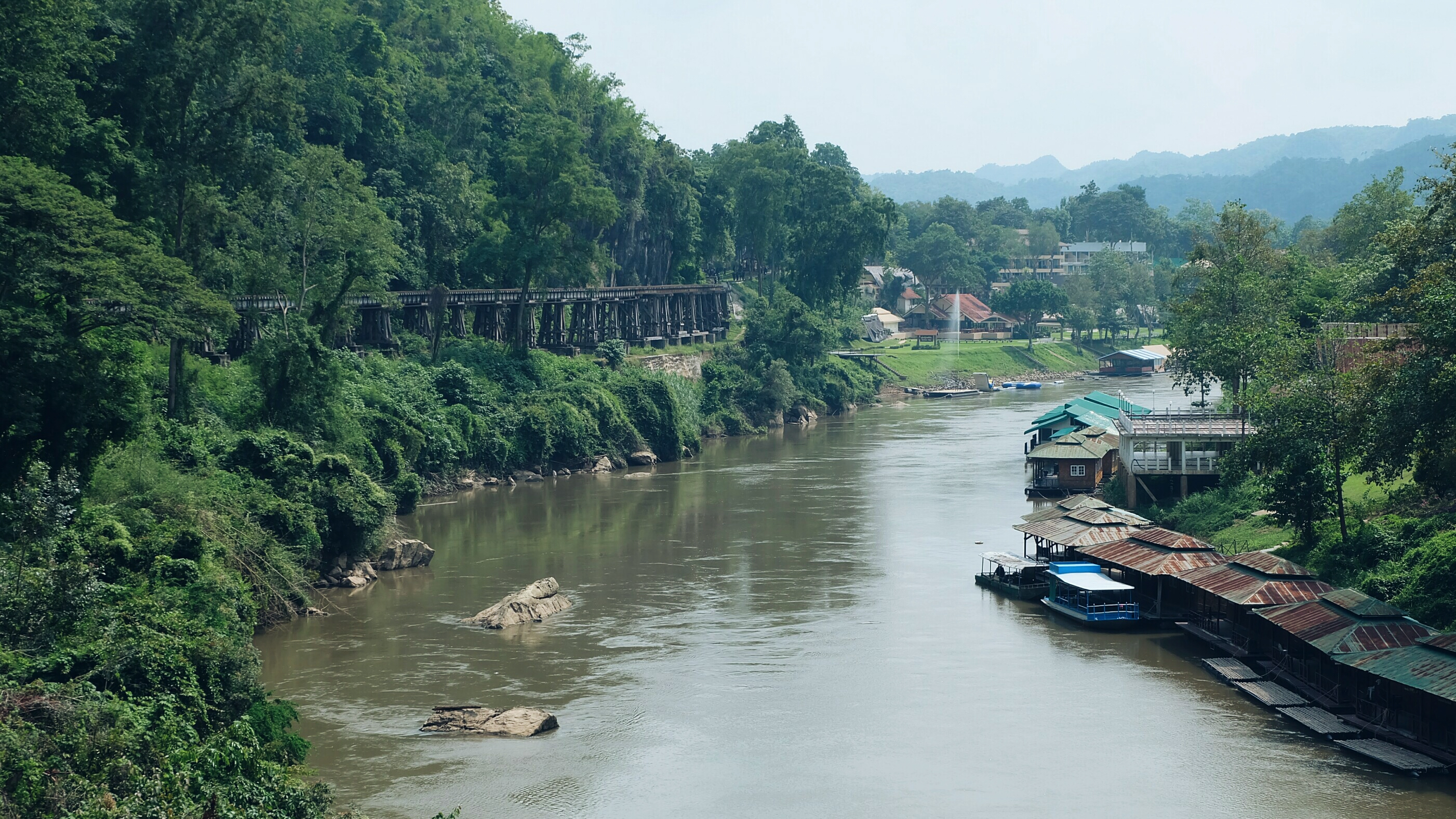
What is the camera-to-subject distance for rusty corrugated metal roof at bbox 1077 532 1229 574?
36625 millimetres

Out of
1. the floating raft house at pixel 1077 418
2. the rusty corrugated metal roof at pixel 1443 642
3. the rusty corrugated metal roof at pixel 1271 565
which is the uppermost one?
the floating raft house at pixel 1077 418

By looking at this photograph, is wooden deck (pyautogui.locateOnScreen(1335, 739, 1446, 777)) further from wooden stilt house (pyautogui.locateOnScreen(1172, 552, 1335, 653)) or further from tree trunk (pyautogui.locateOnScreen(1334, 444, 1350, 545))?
tree trunk (pyautogui.locateOnScreen(1334, 444, 1350, 545))

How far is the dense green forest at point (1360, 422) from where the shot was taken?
29438mm

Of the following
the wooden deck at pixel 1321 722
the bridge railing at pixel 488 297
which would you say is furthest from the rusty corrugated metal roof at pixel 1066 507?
the bridge railing at pixel 488 297

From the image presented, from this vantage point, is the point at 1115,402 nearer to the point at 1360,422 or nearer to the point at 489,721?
the point at 1360,422

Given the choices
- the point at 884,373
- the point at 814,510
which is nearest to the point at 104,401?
the point at 814,510

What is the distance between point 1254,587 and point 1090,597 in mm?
5722

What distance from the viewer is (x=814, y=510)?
54.9 meters

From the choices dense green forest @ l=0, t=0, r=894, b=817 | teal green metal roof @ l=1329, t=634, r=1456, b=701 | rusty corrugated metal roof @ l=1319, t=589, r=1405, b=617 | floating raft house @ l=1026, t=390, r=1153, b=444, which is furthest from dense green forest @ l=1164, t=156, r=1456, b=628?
dense green forest @ l=0, t=0, r=894, b=817

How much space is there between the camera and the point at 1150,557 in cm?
3797

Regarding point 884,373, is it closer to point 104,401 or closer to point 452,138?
point 452,138

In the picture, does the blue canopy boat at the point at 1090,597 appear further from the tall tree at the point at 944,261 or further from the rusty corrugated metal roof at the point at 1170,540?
the tall tree at the point at 944,261

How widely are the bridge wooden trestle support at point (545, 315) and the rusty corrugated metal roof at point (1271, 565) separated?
4128 centimetres

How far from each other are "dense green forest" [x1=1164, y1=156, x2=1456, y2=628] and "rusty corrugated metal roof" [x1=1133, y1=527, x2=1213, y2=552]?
2.31 meters
